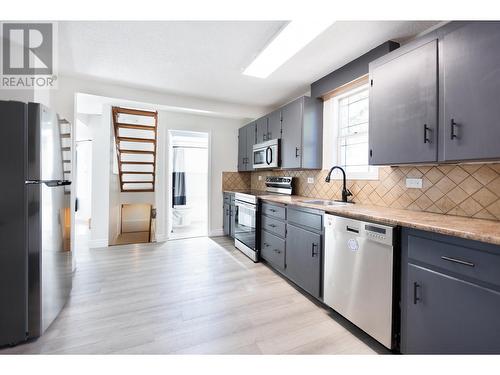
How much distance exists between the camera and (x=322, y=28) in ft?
6.17

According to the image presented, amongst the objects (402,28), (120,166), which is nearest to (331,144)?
(402,28)

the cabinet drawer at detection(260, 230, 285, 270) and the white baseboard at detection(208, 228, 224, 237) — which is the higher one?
the cabinet drawer at detection(260, 230, 285, 270)

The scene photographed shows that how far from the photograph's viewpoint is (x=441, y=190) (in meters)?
1.83

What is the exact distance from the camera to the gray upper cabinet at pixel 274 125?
11.4 feet

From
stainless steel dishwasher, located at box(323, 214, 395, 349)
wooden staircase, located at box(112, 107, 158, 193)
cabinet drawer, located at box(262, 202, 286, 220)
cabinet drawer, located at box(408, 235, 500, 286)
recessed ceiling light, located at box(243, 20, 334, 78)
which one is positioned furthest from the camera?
wooden staircase, located at box(112, 107, 158, 193)

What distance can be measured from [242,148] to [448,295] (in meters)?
3.86

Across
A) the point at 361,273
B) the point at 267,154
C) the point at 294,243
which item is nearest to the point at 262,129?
the point at 267,154

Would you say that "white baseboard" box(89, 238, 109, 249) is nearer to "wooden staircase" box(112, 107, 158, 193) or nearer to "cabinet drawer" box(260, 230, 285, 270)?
"wooden staircase" box(112, 107, 158, 193)

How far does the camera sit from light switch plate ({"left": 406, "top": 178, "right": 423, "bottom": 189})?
1.98 meters

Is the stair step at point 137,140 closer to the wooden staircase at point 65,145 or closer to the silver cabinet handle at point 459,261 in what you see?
the wooden staircase at point 65,145

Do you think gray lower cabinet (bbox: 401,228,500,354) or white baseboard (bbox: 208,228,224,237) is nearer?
gray lower cabinet (bbox: 401,228,500,354)

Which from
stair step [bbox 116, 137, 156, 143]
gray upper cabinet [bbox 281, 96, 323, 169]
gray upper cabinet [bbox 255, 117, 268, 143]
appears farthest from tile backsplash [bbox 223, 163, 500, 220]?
stair step [bbox 116, 137, 156, 143]

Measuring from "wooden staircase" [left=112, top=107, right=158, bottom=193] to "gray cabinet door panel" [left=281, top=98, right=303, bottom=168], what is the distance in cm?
242
